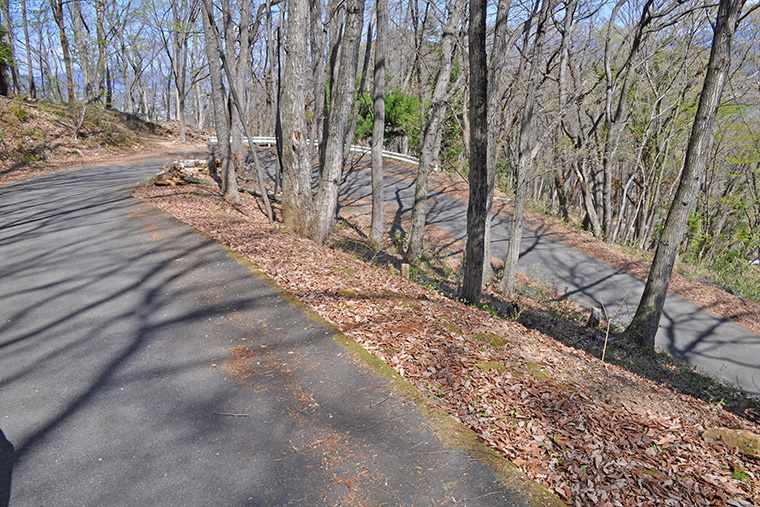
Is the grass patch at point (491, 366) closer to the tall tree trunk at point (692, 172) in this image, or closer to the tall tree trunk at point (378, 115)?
the tall tree trunk at point (692, 172)

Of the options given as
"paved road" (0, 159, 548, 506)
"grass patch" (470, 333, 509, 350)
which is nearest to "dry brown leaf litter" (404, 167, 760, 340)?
"grass patch" (470, 333, 509, 350)

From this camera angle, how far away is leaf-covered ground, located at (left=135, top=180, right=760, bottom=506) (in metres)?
3.05

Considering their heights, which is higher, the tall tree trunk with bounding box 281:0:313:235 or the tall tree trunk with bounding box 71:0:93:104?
the tall tree trunk with bounding box 71:0:93:104

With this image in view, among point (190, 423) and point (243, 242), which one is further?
point (243, 242)

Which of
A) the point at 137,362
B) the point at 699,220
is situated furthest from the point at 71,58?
the point at 699,220

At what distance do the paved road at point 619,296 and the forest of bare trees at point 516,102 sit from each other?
227 centimetres

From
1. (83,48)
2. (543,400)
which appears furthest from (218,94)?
(83,48)

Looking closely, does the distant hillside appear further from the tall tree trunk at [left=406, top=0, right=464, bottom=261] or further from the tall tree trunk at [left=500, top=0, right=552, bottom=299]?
the tall tree trunk at [left=500, top=0, right=552, bottom=299]

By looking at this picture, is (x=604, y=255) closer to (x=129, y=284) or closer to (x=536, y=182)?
(x=129, y=284)

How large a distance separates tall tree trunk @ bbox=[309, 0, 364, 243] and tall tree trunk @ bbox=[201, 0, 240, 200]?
3.49 meters

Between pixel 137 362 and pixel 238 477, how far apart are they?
2.13 m

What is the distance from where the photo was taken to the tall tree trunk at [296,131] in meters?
7.93

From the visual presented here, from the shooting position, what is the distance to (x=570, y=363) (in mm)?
4738

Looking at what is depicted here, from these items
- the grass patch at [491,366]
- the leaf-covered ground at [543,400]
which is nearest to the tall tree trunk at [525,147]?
the leaf-covered ground at [543,400]
